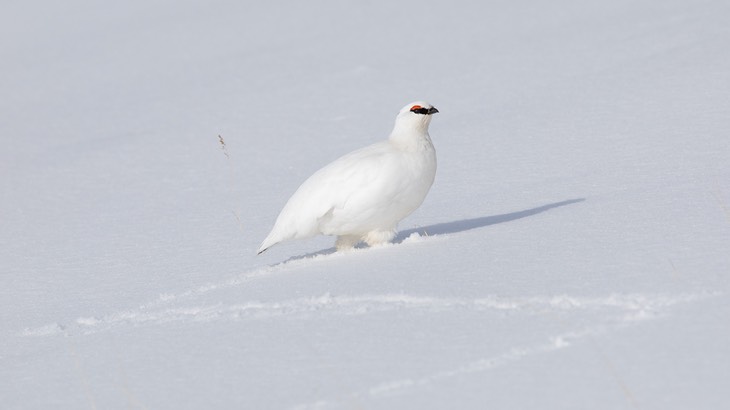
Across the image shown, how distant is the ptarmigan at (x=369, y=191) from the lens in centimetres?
499

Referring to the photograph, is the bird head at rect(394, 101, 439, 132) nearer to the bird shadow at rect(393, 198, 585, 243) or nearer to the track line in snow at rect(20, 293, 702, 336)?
the bird shadow at rect(393, 198, 585, 243)

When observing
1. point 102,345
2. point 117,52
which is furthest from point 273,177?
point 117,52

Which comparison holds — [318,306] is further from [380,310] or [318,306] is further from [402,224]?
[402,224]

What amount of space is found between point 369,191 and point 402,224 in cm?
129

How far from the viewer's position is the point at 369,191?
16.3ft

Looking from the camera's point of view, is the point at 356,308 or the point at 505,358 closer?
the point at 505,358

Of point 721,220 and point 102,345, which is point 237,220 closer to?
point 102,345

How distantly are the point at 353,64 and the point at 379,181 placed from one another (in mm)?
6539

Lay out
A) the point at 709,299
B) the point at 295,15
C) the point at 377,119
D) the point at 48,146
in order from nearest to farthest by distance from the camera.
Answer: the point at 709,299, the point at 377,119, the point at 48,146, the point at 295,15

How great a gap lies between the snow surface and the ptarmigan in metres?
0.14

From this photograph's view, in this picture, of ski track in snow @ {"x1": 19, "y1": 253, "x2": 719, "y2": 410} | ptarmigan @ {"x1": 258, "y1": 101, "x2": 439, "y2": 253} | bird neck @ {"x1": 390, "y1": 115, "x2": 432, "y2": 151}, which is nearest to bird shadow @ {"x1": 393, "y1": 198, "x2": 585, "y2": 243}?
ptarmigan @ {"x1": 258, "y1": 101, "x2": 439, "y2": 253}

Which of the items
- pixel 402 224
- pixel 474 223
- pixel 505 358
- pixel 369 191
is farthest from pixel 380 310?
pixel 402 224

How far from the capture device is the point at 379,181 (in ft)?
16.3

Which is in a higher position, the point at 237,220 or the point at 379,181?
the point at 379,181
